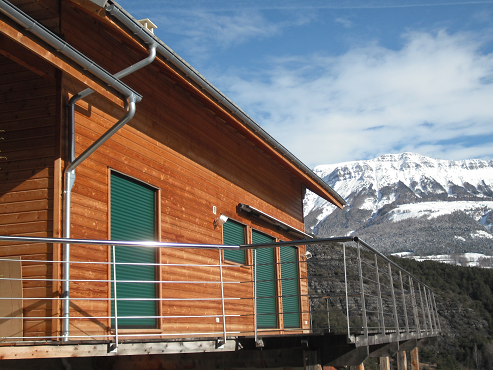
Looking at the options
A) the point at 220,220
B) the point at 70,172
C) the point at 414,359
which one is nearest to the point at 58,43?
the point at 70,172

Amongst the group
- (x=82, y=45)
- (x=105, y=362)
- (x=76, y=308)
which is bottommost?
(x=105, y=362)

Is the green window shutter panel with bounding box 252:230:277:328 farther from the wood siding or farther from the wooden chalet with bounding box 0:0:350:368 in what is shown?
the wooden chalet with bounding box 0:0:350:368

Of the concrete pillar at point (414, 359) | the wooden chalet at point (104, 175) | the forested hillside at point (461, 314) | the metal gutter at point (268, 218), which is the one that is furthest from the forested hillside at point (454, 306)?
the wooden chalet at point (104, 175)

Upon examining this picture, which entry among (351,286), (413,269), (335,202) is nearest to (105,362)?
(335,202)

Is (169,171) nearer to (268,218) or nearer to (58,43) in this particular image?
(58,43)

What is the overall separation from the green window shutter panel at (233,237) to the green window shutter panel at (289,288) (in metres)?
2.37

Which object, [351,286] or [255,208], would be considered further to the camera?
[351,286]

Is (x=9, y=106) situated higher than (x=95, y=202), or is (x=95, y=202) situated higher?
(x=9, y=106)

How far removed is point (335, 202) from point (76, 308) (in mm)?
11622

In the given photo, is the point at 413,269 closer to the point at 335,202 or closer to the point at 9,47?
the point at 335,202

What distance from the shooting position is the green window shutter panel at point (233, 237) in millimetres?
10312

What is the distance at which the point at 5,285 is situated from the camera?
5691 millimetres

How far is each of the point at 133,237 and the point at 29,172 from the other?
179 cm

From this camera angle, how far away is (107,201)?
691 cm
